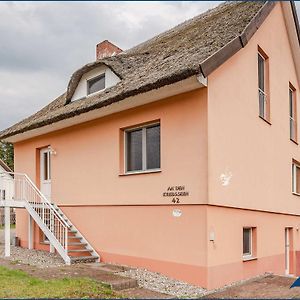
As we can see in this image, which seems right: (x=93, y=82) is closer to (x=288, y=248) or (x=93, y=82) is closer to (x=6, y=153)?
(x=288, y=248)

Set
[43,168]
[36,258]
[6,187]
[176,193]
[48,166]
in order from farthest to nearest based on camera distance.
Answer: [43,168] → [48,166] → [6,187] → [36,258] → [176,193]

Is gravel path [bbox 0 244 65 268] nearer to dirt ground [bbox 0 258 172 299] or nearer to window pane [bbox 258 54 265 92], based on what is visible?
dirt ground [bbox 0 258 172 299]

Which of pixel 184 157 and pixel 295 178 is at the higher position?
Result: pixel 184 157

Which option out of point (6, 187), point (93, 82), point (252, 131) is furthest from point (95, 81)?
point (252, 131)

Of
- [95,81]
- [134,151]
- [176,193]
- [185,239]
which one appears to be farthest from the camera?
[95,81]

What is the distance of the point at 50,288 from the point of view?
8000 mm

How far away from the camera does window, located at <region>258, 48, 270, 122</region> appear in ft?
42.1

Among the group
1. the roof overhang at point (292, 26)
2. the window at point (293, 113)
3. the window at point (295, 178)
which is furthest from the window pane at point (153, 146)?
the window at point (295, 178)

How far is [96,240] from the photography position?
12.4 m

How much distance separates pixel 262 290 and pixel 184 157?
3.54 m

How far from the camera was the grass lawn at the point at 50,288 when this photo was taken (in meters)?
7.53

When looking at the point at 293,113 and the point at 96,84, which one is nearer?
the point at 96,84

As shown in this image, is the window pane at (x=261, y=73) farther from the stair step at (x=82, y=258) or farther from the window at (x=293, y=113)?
the stair step at (x=82, y=258)

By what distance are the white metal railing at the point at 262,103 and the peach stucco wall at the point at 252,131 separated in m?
0.38
